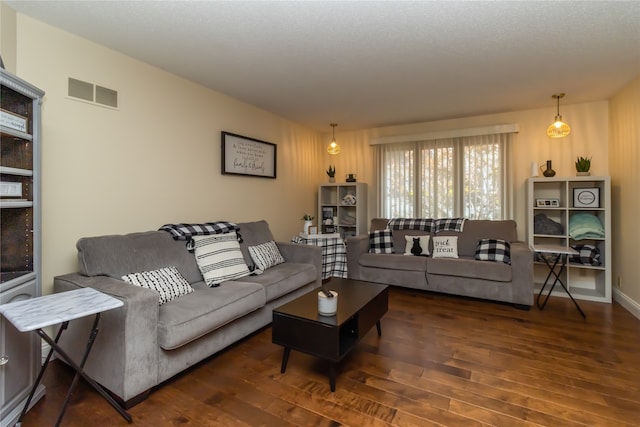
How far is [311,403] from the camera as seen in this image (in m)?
1.75

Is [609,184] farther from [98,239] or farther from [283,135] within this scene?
[98,239]

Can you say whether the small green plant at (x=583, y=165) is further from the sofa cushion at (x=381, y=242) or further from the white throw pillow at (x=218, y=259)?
the white throw pillow at (x=218, y=259)

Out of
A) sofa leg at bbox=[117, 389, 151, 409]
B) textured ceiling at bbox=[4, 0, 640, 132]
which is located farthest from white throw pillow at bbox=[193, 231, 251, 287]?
textured ceiling at bbox=[4, 0, 640, 132]

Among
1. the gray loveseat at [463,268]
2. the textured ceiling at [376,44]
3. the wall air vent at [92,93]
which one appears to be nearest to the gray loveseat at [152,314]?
the wall air vent at [92,93]

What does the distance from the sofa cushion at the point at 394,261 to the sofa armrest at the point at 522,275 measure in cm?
90

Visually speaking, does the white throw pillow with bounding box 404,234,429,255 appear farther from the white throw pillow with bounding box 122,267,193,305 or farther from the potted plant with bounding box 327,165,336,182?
the white throw pillow with bounding box 122,267,193,305

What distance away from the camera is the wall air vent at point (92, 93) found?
229 cm

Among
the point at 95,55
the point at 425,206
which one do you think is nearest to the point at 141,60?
the point at 95,55

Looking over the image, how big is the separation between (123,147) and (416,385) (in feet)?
9.35

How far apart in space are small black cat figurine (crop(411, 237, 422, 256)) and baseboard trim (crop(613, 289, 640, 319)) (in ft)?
6.83

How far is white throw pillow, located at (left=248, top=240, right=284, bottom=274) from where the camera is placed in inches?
122

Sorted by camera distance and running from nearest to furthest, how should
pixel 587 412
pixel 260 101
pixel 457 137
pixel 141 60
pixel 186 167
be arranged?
pixel 587 412 → pixel 141 60 → pixel 186 167 → pixel 260 101 → pixel 457 137

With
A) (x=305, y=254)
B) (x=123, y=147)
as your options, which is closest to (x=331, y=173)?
(x=305, y=254)

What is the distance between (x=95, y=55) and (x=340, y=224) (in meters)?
3.64
